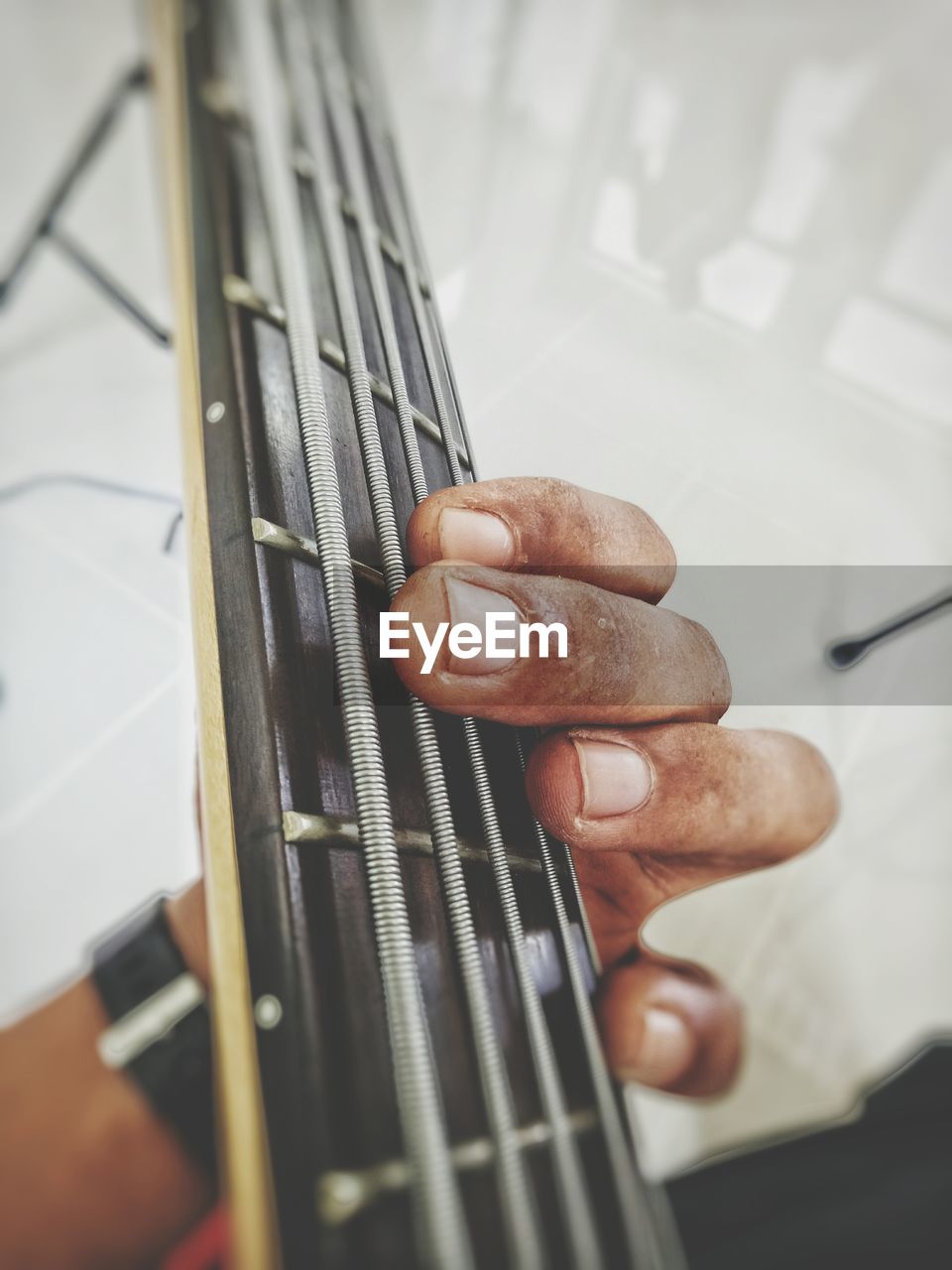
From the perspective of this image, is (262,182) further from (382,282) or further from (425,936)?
(425,936)

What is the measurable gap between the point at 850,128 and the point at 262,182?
81 cm

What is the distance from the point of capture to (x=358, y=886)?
1.04 ft

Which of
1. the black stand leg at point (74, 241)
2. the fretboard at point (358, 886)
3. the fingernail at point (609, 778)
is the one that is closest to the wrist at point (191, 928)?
the fretboard at point (358, 886)

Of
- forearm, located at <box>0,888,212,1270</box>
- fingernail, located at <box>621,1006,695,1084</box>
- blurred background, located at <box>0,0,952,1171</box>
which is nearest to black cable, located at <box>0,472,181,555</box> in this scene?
blurred background, located at <box>0,0,952,1171</box>

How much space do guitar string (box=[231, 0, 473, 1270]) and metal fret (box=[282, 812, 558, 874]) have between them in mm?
12

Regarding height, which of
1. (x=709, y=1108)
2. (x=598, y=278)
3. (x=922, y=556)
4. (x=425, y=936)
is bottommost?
(x=709, y=1108)

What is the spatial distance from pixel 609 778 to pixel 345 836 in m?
0.12

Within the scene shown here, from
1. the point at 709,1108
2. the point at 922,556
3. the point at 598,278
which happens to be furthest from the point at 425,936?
the point at 598,278

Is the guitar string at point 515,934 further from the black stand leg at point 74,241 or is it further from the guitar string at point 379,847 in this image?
the black stand leg at point 74,241

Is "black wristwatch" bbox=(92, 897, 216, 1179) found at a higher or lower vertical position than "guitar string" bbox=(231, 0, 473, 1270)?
lower

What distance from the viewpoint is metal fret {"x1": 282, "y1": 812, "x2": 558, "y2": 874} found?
308mm

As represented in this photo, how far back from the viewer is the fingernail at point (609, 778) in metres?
0.36

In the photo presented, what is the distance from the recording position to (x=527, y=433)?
19.5 inches

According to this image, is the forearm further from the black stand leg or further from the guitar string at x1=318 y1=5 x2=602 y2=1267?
the black stand leg
